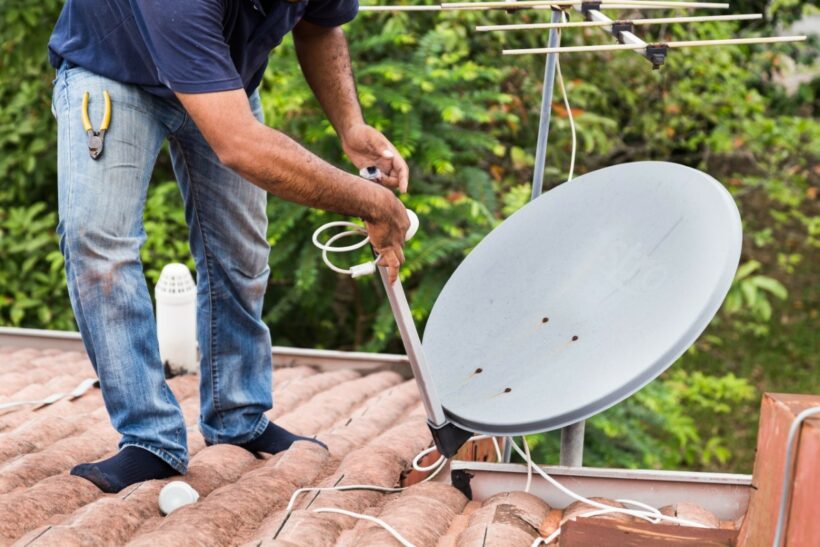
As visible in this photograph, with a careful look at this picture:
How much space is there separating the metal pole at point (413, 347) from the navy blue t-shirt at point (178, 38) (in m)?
0.48

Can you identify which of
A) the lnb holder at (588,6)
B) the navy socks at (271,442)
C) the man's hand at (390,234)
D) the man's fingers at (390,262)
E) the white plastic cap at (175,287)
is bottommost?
the navy socks at (271,442)

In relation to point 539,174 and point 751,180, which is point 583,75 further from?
point 539,174

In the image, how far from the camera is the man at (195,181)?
6.49ft

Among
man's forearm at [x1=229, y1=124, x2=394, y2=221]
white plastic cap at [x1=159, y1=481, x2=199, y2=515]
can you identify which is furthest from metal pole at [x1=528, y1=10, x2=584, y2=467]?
white plastic cap at [x1=159, y1=481, x2=199, y2=515]

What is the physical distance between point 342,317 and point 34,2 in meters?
2.16

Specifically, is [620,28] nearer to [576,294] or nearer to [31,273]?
[576,294]

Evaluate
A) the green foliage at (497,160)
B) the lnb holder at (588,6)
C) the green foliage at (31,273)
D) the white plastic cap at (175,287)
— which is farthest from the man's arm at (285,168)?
the green foliage at (31,273)

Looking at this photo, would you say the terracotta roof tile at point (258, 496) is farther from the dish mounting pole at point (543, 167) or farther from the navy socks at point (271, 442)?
the dish mounting pole at point (543, 167)

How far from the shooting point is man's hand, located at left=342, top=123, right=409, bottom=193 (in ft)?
7.96

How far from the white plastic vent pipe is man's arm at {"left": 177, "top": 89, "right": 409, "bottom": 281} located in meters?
1.72

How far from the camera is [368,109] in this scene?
4863mm

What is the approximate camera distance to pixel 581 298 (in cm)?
239

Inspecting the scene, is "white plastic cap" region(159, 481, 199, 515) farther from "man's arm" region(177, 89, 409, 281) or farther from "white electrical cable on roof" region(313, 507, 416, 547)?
"man's arm" region(177, 89, 409, 281)

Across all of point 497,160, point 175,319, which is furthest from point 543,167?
point 497,160
